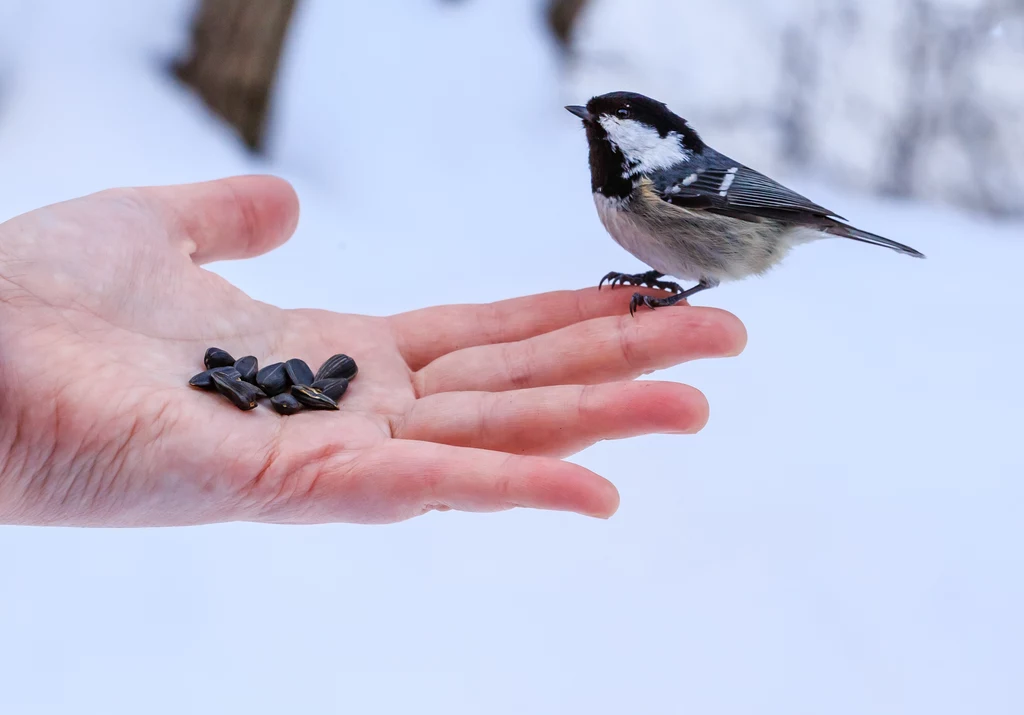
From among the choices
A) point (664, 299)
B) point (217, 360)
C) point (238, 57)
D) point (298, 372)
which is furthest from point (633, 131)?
point (238, 57)

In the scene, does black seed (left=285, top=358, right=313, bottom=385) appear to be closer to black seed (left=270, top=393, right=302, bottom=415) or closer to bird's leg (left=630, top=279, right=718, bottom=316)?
black seed (left=270, top=393, right=302, bottom=415)

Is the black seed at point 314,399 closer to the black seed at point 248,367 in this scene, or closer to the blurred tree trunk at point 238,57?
the black seed at point 248,367

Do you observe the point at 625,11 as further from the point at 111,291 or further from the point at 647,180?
the point at 111,291

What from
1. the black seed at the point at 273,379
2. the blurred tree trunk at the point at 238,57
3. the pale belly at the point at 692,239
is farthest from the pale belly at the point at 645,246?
the blurred tree trunk at the point at 238,57

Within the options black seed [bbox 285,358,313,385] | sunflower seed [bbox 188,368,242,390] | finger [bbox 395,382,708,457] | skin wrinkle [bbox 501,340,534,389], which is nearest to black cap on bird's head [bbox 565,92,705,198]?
skin wrinkle [bbox 501,340,534,389]

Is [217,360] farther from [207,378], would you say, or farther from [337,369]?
[337,369]

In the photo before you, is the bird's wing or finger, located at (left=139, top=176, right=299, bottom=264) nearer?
the bird's wing
